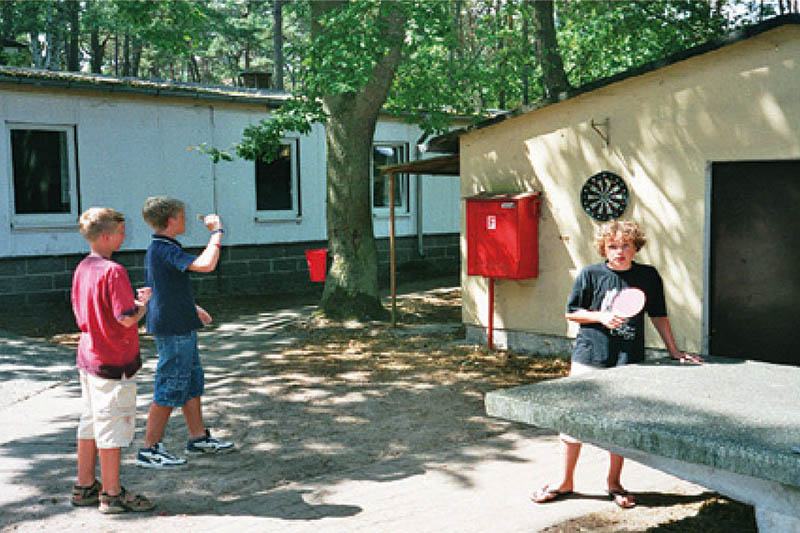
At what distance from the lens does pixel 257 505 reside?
4.88m

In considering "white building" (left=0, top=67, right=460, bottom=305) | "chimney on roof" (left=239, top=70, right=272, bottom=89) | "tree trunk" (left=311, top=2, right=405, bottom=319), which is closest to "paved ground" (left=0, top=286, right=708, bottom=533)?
"tree trunk" (left=311, top=2, right=405, bottom=319)

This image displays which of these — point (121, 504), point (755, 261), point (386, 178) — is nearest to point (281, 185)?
point (386, 178)

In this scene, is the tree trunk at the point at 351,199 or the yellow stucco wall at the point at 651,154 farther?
the tree trunk at the point at 351,199

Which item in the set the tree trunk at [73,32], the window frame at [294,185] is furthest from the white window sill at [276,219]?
the tree trunk at [73,32]

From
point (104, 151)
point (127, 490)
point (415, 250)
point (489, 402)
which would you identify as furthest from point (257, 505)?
point (415, 250)

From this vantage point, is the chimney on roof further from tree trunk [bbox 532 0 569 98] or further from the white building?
tree trunk [bbox 532 0 569 98]

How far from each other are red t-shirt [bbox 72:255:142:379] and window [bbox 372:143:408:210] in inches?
552

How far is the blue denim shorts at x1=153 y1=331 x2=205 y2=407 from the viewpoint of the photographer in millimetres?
5438

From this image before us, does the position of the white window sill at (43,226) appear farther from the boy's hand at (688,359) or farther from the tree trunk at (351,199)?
the boy's hand at (688,359)

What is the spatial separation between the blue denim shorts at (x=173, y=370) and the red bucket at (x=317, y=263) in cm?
858

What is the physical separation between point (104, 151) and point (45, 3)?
22.1 meters

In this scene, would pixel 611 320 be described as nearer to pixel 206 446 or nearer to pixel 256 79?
pixel 206 446

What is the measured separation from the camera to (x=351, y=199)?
1191 cm

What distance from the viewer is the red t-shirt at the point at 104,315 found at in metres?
4.59
